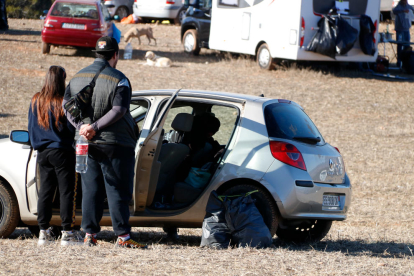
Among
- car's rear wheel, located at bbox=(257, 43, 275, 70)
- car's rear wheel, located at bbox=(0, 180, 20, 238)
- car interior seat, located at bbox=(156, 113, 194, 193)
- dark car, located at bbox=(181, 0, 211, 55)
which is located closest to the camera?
car's rear wheel, located at bbox=(0, 180, 20, 238)

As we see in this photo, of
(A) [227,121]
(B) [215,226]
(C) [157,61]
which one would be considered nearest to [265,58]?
(C) [157,61]

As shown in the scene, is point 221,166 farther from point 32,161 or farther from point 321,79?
point 321,79

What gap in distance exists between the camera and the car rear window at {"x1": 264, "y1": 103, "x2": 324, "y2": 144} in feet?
17.8

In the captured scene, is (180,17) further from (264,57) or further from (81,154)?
(81,154)

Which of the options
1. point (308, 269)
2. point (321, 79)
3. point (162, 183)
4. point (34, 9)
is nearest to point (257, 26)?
point (321, 79)

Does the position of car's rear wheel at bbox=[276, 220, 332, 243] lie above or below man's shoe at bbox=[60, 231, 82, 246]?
below

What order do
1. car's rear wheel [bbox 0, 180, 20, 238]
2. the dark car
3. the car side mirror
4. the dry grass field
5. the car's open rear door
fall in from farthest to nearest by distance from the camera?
1. the dark car
2. car's rear wheel [bbox 0, 180, 20, 238]
3. the car side mirror
4. the car's open rear door
5. the dry grass field

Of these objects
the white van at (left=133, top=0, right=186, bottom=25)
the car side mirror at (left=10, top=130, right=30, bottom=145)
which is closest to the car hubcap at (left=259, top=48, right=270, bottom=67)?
the white van at (left=133, top=0, right=186, bottom=25)

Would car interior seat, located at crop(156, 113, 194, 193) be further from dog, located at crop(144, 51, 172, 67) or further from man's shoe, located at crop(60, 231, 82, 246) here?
dog, located at crop(144, 51, 172, 67)

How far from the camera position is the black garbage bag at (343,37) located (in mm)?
15289

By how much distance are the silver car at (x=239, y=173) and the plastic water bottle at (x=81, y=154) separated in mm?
489

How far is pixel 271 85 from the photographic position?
1519 cm

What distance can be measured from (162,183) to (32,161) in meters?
1.23

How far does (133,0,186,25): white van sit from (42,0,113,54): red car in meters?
9.45
